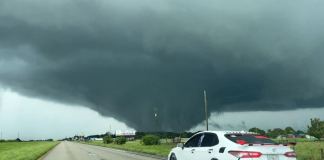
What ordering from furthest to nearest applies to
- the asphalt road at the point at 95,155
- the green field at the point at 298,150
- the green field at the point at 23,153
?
the green field at the point at 23,153 → the asphalt road at the point at 95,155 → the green field at the point at 298,150

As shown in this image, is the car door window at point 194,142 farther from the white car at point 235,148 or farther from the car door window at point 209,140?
the car door window at point 209,140

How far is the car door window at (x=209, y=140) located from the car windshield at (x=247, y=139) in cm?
49

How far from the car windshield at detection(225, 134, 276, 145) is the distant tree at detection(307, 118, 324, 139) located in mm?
159968

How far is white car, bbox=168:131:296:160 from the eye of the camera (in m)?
11.3

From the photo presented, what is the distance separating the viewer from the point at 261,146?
37.7ft

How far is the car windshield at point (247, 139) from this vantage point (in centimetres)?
1205

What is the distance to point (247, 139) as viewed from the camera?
12.3m

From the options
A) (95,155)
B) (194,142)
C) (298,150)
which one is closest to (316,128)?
(298,150)

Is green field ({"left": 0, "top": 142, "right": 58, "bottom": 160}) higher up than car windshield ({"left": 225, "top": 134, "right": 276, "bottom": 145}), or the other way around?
car windshield ({"left": 225, "top": 134, "right": 276, "bottom": 145})

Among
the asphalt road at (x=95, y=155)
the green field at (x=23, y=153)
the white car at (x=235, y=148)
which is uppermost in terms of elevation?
the white car at (x=235, y=148)

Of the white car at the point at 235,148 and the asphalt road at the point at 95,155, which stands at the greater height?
the white car at the point at 235,148

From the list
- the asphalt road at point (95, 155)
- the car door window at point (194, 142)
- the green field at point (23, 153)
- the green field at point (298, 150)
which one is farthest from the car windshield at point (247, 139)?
the green field at point (23, 153)

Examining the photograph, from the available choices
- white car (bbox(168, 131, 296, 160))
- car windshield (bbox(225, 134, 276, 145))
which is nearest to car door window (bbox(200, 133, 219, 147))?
white car (bbox(168, 131, 296, 160))

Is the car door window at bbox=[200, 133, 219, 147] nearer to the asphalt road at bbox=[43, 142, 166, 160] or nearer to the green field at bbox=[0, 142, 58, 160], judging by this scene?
the asphalt road at bbox=[43, 142, 166, 160]
